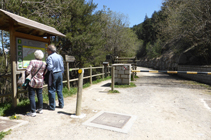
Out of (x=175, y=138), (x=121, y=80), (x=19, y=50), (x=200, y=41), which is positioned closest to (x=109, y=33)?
(x=200, y=41)

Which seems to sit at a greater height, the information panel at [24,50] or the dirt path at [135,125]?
the information panel at [24,50]

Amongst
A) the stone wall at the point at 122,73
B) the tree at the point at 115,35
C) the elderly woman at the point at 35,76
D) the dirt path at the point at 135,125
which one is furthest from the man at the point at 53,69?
the tree at the point at 115,35

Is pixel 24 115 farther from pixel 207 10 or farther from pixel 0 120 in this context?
pixel 207 10

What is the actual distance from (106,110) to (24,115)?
87.1 inches

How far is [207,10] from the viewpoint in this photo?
1111 centimetres

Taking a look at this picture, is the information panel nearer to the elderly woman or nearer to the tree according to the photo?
the elderly woman

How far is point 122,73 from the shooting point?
8906mm

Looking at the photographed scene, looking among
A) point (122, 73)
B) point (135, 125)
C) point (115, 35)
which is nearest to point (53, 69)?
point (135, 125)

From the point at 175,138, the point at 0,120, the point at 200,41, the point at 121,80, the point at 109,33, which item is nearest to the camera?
the point at 175,138

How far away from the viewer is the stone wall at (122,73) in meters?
8.80

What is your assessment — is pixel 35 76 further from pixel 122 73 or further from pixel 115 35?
pixel 115 35

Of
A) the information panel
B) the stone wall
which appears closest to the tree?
the stone wall

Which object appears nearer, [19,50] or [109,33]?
[19,50]

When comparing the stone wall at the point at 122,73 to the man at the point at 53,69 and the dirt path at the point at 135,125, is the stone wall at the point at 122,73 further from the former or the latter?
the man at the point at 53,69
